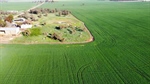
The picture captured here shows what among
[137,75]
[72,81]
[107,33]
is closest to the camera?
[72,81]

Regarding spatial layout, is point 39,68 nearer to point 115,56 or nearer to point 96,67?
point 96,67

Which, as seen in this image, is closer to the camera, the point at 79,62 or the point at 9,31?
the point at 79,62

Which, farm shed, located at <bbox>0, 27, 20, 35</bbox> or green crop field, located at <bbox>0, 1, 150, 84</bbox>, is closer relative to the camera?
green crop field, located at <bbox>0, 1, 150, 84</bbox>

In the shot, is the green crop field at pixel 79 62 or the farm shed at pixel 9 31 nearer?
the green crop field at pixel 79 62

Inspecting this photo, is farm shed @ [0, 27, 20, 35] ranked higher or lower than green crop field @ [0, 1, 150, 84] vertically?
higher

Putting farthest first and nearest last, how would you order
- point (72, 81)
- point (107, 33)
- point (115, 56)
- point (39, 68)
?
point (107, 33) → point (115, 56) → point (39, 68) → point (72, 81)

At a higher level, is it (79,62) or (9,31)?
(9,31)

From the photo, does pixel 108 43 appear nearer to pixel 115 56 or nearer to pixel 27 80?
pixel 115 56

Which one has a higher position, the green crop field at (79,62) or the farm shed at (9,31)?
the farm shed at (9,31)

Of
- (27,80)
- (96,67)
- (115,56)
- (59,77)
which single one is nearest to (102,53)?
(115,56)

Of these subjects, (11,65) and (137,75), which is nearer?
(137,75)
